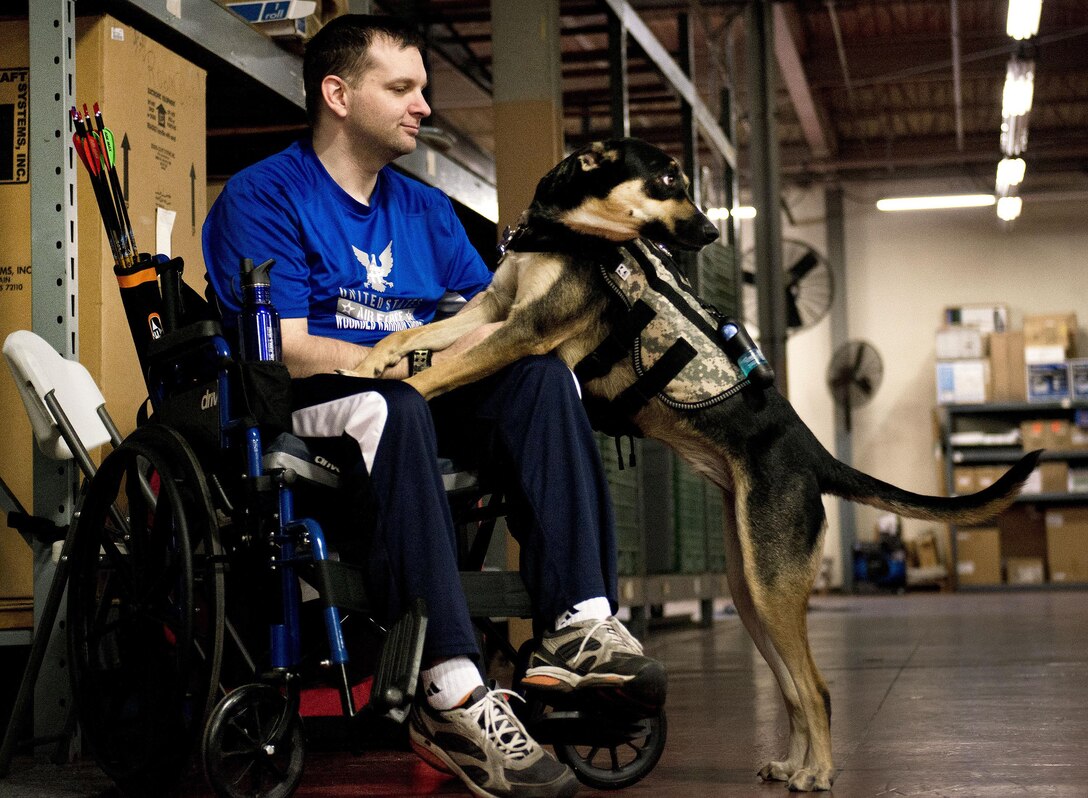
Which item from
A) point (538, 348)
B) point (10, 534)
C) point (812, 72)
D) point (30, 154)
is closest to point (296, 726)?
point (538, 348)

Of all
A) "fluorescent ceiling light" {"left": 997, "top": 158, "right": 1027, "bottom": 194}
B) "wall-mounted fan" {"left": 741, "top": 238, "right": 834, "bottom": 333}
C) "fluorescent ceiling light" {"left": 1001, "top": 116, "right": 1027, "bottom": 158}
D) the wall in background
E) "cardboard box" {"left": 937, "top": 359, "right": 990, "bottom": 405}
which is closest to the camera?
"fluorescent ceiling light" {"left": 1001, "top": 116, "right": 1027, "bottom": 158}

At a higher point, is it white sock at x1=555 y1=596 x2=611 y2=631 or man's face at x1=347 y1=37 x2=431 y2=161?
man's face at x1=347 y1=37 x2=431 y2=161

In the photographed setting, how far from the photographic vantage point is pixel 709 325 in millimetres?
2123

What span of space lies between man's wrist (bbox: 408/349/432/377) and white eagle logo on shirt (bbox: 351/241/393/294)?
0.55 ft

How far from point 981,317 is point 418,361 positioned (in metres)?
12.7

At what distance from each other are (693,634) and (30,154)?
4.82 metres

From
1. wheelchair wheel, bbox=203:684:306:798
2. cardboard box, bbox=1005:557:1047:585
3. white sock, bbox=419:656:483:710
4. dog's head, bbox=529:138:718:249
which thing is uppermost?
dog's head, bbox=529:138:718:249

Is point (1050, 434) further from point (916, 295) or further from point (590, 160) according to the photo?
point (590, 160)

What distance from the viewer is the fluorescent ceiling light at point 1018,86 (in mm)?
9281

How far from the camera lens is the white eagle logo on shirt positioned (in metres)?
2.24

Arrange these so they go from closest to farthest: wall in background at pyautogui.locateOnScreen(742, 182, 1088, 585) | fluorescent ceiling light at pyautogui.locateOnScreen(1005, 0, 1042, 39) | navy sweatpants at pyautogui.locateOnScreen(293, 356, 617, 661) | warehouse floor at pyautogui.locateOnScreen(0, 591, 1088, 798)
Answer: navy sweatpants at pyautogui.locateOnScreen(293, 356, 617, 661) < warehouse floor at pyautogui.locateOnScreen(0, 591, 1088, 798) < fluorescent ceiling light at pyautogui.locateOnScreen(1005, 0, 1042, 39) < wall in background at pyautogui.locateOnScreen(742, 182, 1088, 585)

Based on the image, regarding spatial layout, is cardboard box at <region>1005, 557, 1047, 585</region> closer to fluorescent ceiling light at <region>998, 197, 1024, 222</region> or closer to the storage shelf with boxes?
the storage shelf with boxes

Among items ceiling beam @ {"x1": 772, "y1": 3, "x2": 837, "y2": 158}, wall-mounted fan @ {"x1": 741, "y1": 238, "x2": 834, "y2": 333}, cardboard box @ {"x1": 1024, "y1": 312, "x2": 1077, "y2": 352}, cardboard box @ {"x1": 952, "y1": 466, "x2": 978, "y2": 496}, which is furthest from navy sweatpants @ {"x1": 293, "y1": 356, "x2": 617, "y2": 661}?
cardboard box @ {"x1": 1024, "y1": 312, "x2": 1077, "y2": 352}

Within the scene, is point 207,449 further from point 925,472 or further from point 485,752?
point 925,472
